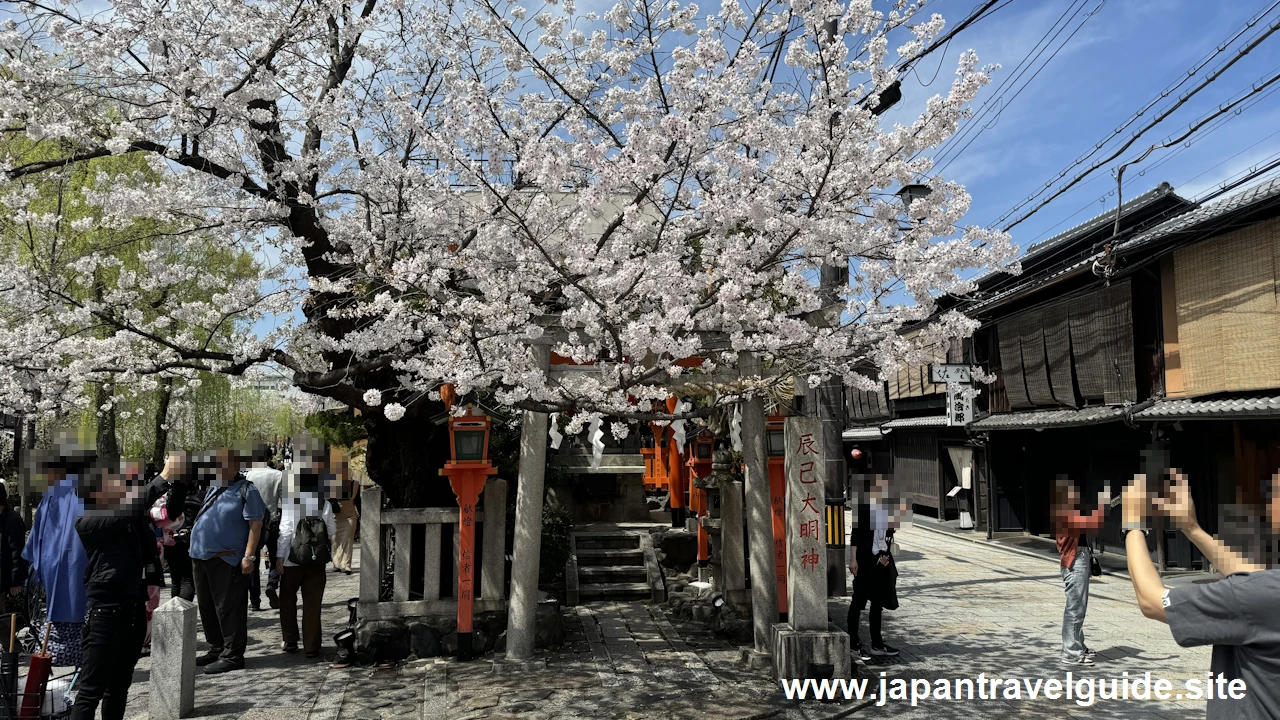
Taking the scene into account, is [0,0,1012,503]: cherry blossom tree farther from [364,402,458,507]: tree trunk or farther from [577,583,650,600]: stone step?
[577,583,650,600]: stone step

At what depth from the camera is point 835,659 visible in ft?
23.6

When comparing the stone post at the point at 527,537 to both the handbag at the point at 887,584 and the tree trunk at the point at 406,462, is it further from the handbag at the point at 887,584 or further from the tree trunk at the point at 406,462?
the handbag at the point at 887,584

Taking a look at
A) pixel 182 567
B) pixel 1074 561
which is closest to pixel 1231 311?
pixel 1074 561

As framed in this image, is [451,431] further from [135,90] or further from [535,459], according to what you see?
[135,90]

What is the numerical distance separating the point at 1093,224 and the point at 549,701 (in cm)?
1602

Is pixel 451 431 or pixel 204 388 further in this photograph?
pixel 204 388

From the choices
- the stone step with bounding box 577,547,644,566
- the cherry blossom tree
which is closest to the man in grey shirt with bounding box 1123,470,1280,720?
the cherry blossom tree

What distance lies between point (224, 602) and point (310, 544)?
91 cm

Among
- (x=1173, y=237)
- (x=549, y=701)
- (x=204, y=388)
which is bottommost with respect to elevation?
(x=549, y=701)

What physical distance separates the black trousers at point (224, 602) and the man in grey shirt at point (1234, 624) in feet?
24.5

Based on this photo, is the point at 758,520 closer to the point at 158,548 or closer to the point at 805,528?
the point at 805,528

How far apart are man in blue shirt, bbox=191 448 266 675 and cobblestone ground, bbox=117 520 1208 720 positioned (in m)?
0.39

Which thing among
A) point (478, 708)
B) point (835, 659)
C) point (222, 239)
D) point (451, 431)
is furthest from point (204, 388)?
point (835, 659)

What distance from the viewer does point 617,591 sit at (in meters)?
11.6
